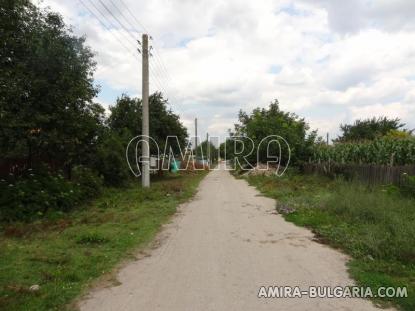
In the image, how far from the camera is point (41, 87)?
12688 millimetres

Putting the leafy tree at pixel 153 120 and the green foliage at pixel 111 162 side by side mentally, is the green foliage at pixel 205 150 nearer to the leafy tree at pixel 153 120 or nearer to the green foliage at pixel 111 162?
the leafy tree at pixel 153 120

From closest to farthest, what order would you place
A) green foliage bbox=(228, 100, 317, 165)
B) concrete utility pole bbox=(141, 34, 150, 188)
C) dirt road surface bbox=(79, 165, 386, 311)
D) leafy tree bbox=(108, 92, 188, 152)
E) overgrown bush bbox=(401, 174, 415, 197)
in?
1. dirt road surface bbox=(79, 165, 386, 311)
2. overgrown bush bbox=(401, 174, 415, 197)
3. concrete utility pole bbox=(141, 34, 150, 188)
4. leafy tree bbox=(108, 92, 188, 152)
5. green foliage bbox=(228, 100, 317, 165)

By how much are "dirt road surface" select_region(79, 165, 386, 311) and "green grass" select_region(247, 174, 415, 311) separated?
332mm

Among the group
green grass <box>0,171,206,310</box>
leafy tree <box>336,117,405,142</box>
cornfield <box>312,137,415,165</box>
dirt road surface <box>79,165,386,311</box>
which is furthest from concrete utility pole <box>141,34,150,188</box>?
leafy tree <box>336,117,405,142</box>

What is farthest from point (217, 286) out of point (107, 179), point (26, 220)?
point (107, 179)

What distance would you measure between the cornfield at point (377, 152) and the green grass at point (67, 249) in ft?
36.8

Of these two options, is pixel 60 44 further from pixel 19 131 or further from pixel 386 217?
pixel 386 217

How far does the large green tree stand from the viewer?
1151cm

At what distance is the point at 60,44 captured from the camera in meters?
13.1

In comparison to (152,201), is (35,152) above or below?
above

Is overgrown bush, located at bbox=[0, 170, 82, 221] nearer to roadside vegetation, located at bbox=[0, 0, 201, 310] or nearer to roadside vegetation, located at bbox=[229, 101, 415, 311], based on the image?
roadside vegetation, located at bbox=[0, 0, 201, 310]

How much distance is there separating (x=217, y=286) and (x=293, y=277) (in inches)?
48.8

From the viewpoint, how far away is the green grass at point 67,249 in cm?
521
